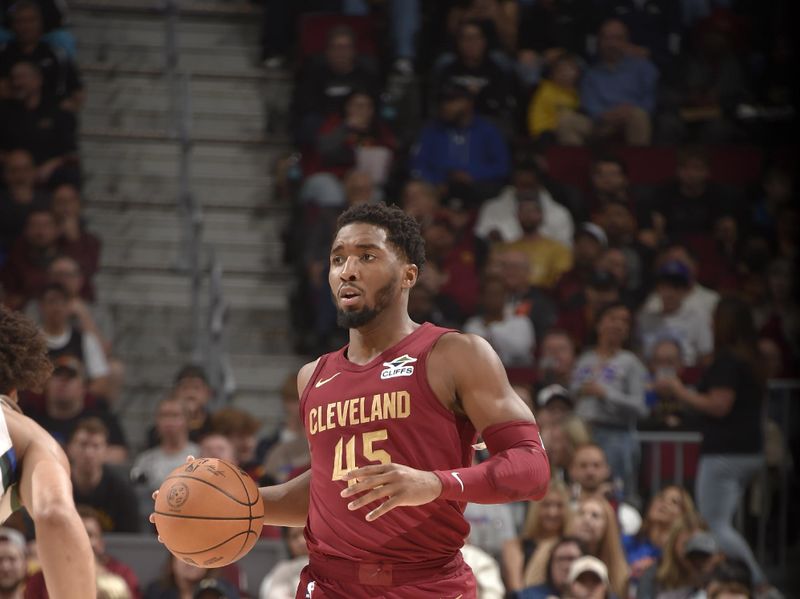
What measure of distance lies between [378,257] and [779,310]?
7297 millimetres

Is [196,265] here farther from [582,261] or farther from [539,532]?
[539,532]

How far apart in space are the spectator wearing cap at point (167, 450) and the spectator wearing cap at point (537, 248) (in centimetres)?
315

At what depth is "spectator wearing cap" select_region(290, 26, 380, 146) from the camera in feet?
38.0

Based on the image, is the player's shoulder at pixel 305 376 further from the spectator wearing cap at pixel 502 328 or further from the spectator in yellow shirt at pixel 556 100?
the spectator in yellow shirt at pixel 556 100

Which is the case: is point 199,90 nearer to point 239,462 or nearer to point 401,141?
point 401,141

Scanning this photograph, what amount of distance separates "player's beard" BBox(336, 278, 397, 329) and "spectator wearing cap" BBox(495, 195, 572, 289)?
254 inches

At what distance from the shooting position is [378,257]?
4.50 meters

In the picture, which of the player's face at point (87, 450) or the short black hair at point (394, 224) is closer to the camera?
the short black hair at point (394, 224)

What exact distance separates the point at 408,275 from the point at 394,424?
513 millimetres

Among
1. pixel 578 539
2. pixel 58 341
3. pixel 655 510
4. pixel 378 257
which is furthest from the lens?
pixel 58 341

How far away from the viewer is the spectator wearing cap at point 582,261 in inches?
426

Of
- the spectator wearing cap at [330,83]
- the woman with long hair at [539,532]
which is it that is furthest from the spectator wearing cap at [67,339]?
the woman with long hair at [539,532]

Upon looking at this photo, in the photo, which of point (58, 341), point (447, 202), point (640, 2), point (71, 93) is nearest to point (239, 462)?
point (58, 341)

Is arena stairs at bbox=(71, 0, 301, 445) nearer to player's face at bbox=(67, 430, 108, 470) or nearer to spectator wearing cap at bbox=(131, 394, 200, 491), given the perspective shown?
spectator wearing cap at bbox=(131, 394, 200, 491)
